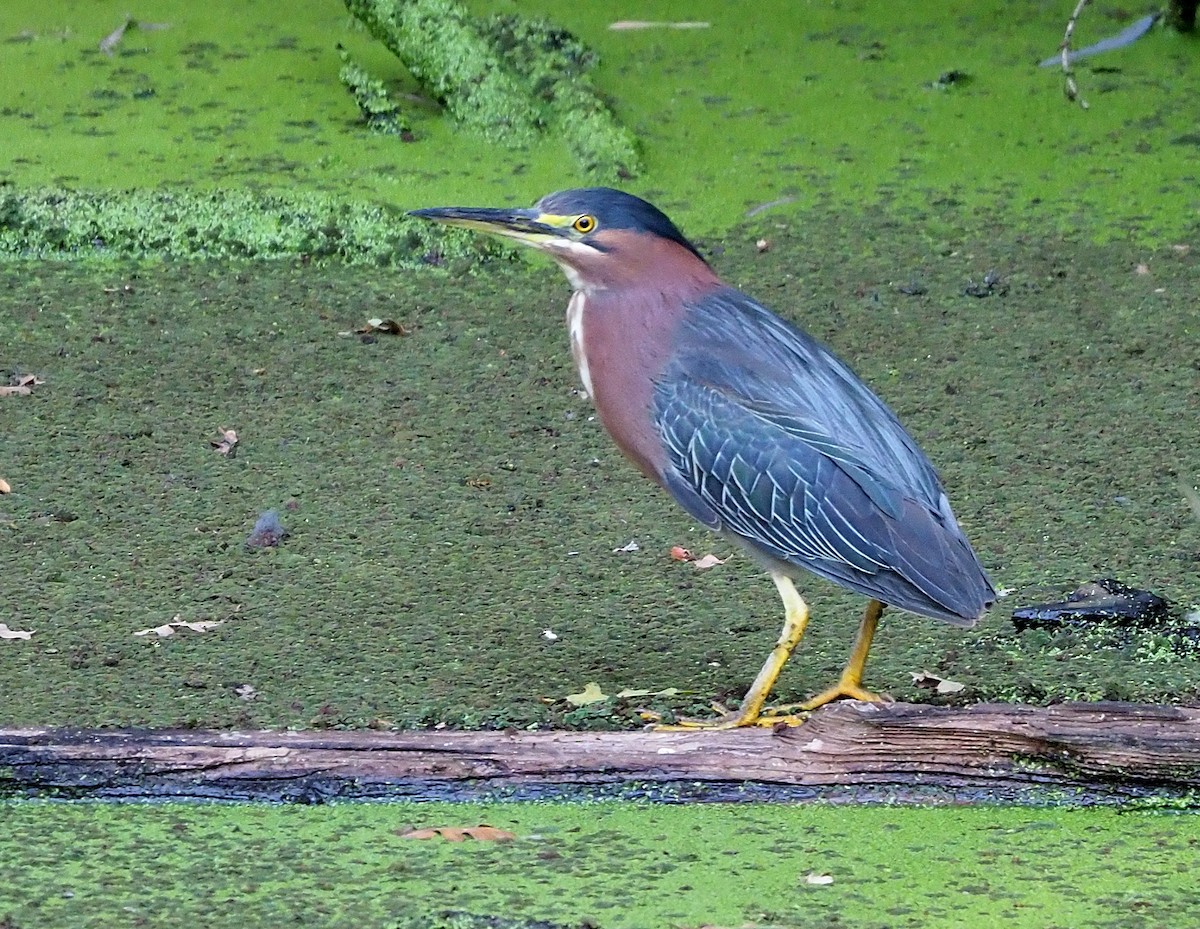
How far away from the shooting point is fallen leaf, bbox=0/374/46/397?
3715 mm

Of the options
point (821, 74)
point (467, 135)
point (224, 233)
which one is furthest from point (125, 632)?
point (821, 74)

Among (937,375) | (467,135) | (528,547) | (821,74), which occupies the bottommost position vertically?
(528,547)

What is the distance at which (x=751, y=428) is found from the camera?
2568 millimetres

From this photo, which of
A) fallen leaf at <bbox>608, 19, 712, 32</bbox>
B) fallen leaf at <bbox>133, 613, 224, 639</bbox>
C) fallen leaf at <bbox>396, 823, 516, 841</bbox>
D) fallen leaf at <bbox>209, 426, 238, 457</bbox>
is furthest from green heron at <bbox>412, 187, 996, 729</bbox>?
fallen leaf at <bbox>608, 19, 712, 32</bbox>

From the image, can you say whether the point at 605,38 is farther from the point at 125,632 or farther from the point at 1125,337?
the point at 125,632

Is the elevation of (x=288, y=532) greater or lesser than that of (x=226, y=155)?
lesser

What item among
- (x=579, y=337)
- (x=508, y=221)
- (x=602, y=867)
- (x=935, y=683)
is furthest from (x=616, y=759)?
(x=508, y=221)

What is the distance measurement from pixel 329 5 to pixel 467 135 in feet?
3.99

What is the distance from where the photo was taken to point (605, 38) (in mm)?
5586

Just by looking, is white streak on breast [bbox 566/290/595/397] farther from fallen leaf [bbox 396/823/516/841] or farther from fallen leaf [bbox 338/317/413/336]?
fallen leaf [bbox 338/317/413/336]

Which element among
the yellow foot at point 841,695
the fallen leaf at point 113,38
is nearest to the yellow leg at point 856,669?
the yellow foot at point 841,695

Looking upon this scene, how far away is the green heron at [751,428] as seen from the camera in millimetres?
2471

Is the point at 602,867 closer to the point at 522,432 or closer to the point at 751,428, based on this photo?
the point at 751,428

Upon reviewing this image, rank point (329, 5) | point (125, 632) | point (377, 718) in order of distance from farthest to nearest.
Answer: point (329, 5), point (125, 632), point (377, 718)
